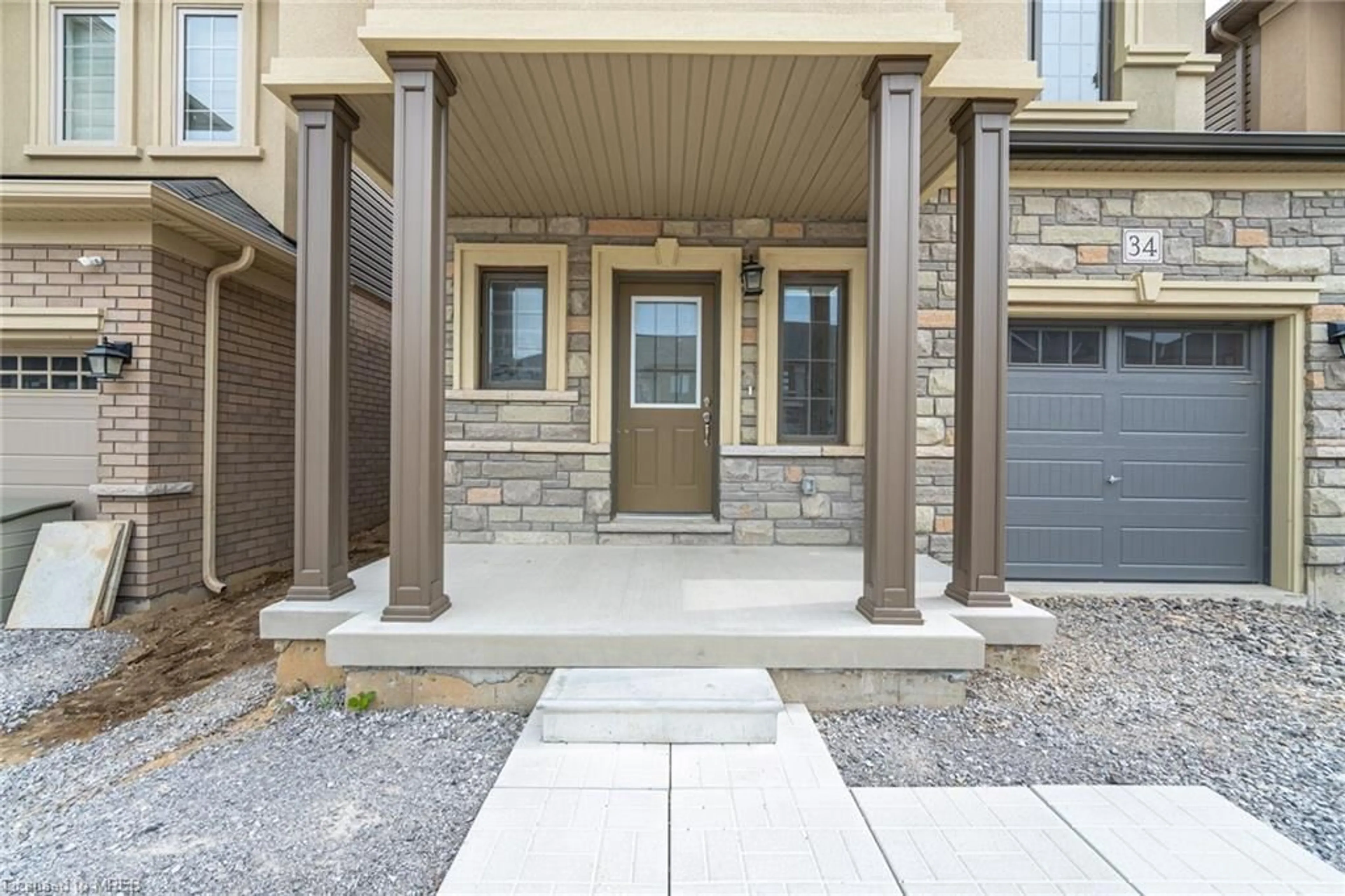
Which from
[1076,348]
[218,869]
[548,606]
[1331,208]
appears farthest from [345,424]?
[1331,208]

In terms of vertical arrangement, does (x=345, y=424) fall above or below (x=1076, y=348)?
below

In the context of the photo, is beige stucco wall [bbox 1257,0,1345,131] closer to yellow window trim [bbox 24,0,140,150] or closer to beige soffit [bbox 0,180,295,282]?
beige soffit [bbox 0,180,295,282]

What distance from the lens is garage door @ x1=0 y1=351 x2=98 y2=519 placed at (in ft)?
15.3

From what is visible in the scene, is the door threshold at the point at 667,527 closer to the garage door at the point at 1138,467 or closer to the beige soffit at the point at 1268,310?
the garage door at the point at 1138,467

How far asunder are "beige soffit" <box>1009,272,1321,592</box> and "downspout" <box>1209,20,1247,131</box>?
237 cm

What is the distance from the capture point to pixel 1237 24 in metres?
6.03

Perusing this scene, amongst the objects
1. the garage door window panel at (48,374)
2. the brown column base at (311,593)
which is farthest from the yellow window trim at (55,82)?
the brown column base at (311,593)

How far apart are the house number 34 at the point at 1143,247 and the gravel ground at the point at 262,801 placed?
497 centimetres

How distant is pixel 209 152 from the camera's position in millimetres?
5562

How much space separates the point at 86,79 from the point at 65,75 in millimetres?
173

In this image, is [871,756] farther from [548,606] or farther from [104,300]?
[104,300]

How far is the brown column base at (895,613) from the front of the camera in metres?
2.91

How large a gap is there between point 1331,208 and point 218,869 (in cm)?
716

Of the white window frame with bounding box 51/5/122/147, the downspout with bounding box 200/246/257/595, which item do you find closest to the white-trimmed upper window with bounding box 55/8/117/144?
the white window frame with bounding box 51/5/122/147
